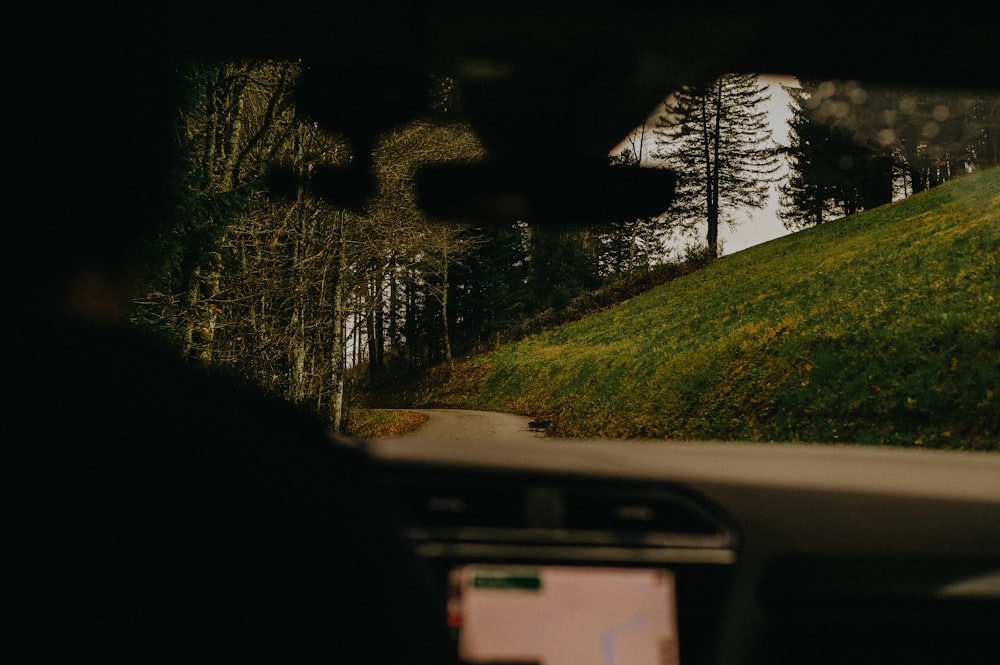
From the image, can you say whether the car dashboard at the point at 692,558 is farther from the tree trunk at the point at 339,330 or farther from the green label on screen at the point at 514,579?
the tree trunk at the point at 339,330

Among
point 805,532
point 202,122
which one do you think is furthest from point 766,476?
point 202,122

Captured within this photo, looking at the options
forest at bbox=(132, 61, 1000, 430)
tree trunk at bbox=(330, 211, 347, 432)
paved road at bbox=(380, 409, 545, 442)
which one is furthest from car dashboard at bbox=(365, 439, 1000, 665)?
tree trunk at bbox=(330, 211, 347, 432)

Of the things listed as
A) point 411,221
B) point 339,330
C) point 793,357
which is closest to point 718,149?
point 411,221

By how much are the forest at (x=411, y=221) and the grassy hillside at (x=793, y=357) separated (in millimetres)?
1309

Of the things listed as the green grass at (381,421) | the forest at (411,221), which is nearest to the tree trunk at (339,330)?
the forest at (411,221)

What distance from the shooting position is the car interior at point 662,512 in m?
2.12

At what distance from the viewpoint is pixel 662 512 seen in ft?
7.12

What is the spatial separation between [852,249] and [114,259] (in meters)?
17.2

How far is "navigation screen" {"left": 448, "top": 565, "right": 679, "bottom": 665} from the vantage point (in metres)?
2.10

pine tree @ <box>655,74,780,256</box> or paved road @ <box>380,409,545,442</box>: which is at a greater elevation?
pine tree @ <box>655,74,780,256</box>

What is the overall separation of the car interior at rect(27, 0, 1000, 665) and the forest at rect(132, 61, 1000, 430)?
1.13 feet

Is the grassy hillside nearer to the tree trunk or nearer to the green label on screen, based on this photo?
the tree trunk

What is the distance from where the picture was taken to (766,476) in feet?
7.64

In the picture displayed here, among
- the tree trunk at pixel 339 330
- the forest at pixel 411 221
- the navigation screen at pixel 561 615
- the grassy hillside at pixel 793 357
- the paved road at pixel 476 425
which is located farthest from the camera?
the tree trunk at pixel 339 330
